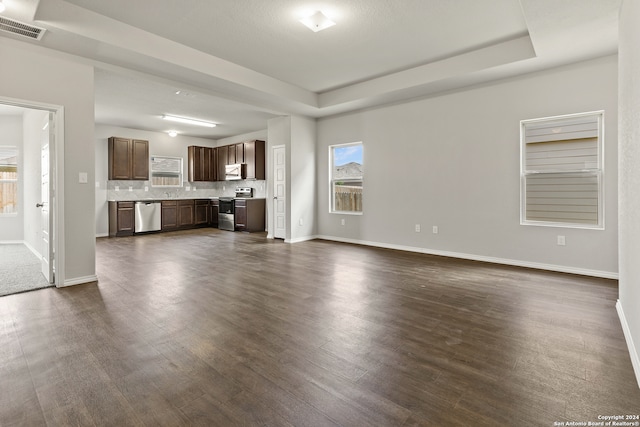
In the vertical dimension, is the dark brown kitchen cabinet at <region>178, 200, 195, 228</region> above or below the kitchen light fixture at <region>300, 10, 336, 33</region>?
below

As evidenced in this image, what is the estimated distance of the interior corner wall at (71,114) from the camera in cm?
329

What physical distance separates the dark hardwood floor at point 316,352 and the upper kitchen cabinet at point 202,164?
5.94m

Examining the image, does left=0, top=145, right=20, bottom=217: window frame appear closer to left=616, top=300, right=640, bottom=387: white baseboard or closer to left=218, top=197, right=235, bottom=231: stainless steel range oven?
left=218, top=197, right=235, bottom=231: stainless steel range oven

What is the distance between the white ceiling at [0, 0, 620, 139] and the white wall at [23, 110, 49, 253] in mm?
1194

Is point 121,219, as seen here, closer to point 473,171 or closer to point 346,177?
point 346,177

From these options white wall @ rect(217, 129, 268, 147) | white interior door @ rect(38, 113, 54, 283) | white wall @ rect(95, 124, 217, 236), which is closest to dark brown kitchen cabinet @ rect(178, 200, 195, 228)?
white wall @ rect(95, 124, 217, 236)

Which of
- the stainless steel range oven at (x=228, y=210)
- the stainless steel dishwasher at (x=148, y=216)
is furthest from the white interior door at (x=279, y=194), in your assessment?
the stainless steel dishwasher at (x=148, y=216)

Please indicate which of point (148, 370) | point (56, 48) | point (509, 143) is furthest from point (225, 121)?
point (148, 370)

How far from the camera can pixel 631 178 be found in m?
2.14

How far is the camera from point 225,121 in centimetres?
760

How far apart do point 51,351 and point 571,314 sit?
4.03 meters

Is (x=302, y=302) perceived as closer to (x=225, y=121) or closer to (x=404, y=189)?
(x=404, y=189)

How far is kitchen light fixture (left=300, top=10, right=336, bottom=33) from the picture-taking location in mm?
3439

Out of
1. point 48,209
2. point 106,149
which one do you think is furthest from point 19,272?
point 106,149
